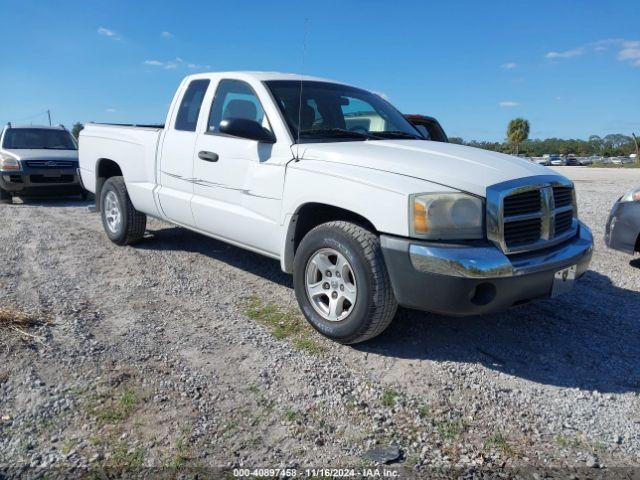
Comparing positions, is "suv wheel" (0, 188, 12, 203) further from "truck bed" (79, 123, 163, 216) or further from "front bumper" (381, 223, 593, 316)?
"front bumper" (381, 223, 593, 316)

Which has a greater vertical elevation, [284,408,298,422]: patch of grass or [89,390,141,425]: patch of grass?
[89,390,141,425]: patch of grass

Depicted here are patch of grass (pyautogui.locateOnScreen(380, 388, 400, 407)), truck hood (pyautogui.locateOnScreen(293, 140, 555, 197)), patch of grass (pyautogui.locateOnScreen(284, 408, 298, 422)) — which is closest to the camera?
patch of grass (pyautogui.locateOnScreen(284, 408, 298, 422))

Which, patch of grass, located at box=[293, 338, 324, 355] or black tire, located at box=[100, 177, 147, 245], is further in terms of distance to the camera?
black tire, located at box=[100, 177, 147, 245]

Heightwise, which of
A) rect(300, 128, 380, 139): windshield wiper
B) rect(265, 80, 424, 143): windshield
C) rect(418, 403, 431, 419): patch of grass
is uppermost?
rect(265, 80, 424, 143): windshield

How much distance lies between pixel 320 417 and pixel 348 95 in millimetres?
3140

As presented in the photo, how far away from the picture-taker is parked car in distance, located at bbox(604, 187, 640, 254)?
566cm

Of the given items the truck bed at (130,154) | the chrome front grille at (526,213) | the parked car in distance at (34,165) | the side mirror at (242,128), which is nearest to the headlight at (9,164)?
the parked car in distance at (34,165)

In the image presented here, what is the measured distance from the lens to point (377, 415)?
274 centimetres

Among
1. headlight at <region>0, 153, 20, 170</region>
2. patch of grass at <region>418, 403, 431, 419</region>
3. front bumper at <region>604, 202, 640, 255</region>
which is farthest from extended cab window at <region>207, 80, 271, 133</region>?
headlight at <region>0, 153, 20, 170</region>

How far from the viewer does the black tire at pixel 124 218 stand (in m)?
5.94

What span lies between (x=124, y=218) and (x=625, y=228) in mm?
5720

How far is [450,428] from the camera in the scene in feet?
8.71

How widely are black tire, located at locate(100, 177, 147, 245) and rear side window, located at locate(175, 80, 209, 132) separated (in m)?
1.36

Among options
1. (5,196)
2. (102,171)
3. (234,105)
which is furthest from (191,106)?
(5,196)
